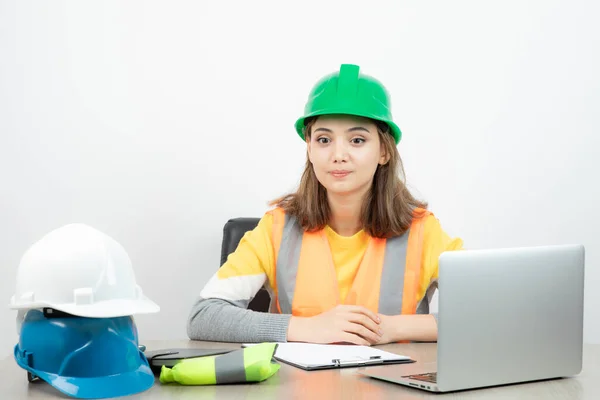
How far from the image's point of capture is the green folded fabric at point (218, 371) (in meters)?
1.21

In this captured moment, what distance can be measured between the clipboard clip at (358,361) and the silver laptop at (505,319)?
7 cm

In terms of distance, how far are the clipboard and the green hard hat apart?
1.93 feet

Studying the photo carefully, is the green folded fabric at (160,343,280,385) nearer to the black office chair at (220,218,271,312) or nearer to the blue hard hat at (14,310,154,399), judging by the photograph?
the blue hard hat at (14,310,154,399)

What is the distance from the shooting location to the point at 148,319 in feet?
8.75

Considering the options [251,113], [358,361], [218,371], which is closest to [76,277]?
[218,371]

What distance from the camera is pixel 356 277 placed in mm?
1953

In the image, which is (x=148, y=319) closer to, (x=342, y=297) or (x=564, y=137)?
(x=342, y=297)

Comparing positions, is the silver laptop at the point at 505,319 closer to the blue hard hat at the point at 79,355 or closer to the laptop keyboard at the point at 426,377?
the laptop keyboard at the point at 426,377

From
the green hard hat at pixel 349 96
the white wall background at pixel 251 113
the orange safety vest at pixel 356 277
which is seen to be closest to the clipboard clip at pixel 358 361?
the orange safety vest at pixel 356 277

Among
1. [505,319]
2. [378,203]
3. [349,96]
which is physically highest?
Result: [349,96]

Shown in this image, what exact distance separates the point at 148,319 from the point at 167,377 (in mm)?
1482

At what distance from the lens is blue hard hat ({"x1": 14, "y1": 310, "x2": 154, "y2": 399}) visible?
1.16 meters

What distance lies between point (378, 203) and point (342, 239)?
0.13m

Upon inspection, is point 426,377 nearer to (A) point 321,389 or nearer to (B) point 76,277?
(A) point 321,389
